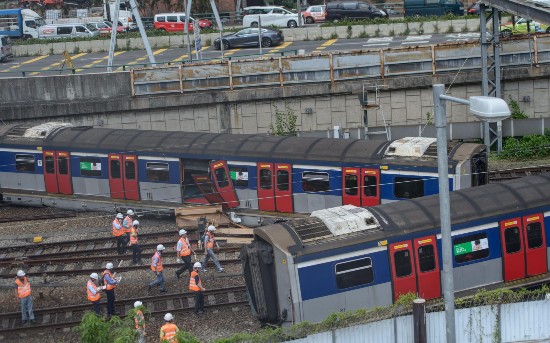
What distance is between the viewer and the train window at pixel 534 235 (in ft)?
66.5

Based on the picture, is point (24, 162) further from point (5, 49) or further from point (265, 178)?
point (5, 49)

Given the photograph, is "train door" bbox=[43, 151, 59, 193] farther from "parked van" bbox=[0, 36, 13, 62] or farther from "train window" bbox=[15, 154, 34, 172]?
"parked van" bbox=[0, 36, 13, 62]

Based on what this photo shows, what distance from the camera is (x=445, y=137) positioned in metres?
14.0

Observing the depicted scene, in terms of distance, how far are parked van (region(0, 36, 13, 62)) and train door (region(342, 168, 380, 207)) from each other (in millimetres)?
32889

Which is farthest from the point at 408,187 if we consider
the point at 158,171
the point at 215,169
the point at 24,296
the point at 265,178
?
the point at 24,296

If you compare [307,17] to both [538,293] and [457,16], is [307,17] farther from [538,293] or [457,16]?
[538,293]

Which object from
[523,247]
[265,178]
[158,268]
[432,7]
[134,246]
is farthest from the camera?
[432,7]

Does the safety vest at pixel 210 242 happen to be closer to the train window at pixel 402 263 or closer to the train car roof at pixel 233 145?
the train car roof at pixel 233 145

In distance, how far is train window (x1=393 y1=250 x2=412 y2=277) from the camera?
19.1 metres

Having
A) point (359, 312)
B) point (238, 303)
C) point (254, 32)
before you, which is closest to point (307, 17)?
point (254, 32)

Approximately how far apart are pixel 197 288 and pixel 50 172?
1189 centimetres

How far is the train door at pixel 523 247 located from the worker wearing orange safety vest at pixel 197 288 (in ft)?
21.0

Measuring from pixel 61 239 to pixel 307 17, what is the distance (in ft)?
117

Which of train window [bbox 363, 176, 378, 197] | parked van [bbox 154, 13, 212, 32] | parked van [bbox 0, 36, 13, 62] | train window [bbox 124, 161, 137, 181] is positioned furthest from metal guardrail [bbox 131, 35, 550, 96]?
parked van [bbox 154, 13, 212, 32]
